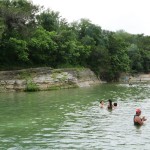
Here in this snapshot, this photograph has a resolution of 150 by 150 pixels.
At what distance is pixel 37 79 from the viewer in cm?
5997

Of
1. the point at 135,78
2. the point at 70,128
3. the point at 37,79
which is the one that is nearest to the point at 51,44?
the point at 37,79

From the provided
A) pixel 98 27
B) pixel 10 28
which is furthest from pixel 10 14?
pixel 98 27

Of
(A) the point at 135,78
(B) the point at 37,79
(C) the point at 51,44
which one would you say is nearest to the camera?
(B) the point at 37,79

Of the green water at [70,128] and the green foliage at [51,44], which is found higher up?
the green foliage at [51,44]

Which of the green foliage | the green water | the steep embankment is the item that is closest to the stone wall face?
the green foliage

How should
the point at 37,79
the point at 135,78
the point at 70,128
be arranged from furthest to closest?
the point at 135,78 < the point at 37,79 < the point at 70,128

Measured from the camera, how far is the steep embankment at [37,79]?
2269 inches

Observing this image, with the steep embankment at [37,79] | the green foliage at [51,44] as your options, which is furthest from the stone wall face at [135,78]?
the steep embankment at [37,79]

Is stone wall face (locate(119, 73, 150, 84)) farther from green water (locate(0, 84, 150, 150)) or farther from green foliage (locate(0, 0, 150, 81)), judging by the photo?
green water (locate(0, 84, 150, 150))

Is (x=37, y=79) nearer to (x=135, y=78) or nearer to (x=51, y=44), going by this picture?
(x=51, y=44)

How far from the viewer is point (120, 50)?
9562 centimetres

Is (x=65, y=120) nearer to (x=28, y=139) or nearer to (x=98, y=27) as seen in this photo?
(x=28, y=139)

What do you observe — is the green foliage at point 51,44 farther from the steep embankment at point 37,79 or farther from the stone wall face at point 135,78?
the stone wall face at point 135,78

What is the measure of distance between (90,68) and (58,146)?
65933 mm
